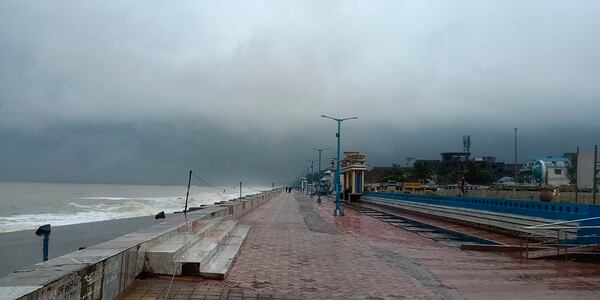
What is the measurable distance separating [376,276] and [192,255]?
11.1 feet

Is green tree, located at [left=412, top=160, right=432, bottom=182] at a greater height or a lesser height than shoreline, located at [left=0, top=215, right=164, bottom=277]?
greater

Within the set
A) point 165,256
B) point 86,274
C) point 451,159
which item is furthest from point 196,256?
point 451,159

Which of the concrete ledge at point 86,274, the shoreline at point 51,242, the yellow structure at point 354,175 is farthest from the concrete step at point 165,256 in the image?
the yellow structure at point 354,175

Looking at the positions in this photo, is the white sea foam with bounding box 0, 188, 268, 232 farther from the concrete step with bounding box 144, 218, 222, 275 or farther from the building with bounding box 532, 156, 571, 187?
the building with bounding box 532, 156, 571, 187

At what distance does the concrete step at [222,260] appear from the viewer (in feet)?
27.7

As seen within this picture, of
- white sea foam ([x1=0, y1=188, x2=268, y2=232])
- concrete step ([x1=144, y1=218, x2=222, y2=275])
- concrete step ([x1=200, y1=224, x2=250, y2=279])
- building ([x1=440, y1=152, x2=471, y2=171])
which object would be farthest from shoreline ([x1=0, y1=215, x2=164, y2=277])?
building ([x1=440, y1=152, x2=471, y2=171])

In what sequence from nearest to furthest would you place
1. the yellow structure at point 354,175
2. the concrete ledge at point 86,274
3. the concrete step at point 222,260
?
the concrete ledge at point 86,274, the concrete step at point 222,260, the yellow structure at point 354,175

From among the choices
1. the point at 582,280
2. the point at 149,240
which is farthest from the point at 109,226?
the point at 582,280

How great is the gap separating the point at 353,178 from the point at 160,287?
53.7m

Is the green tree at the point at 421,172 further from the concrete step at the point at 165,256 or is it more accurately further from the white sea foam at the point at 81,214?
the concrete step at the point at 165,256

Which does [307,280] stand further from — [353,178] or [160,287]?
[353,178]

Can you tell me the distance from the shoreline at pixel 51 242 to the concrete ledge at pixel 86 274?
26.1 ft

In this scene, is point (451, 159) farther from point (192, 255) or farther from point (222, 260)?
point (192, 255)

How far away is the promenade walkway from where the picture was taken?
25.7 feet
